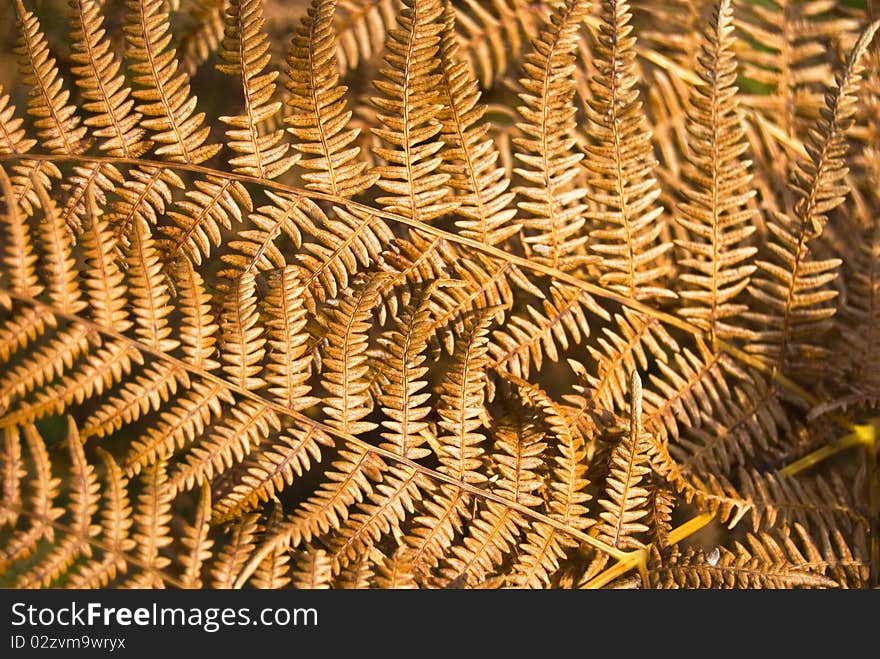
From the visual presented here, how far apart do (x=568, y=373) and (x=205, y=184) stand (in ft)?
4.27

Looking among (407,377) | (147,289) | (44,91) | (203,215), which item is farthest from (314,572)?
(44,91)

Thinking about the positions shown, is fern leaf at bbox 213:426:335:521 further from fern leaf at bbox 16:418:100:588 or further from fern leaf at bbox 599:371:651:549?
fern leaf at bbox 599:371:651:549

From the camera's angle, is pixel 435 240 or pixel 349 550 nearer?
pixel 349 550

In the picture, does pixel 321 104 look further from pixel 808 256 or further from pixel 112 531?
pixel 808 256

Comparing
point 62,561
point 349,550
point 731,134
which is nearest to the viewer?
point 62,561

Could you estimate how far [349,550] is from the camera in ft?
5.09

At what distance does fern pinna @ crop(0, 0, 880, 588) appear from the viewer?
59.2 inches

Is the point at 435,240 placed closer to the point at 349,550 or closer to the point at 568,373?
the point at 349,550

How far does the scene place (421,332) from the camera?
4.99 feet

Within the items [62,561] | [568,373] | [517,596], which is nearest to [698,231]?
[568,373]

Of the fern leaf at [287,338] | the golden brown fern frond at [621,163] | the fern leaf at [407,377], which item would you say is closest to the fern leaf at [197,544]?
the fern leaf at [287,338]

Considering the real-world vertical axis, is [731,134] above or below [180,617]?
above

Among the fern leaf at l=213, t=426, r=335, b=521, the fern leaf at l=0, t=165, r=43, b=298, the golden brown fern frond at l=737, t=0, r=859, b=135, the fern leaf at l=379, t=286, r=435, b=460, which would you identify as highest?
the golden brown fern frond at l=737, t=0, r=859, b=135

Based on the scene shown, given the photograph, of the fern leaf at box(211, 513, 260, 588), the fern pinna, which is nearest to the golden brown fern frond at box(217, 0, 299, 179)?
the fern pinna
